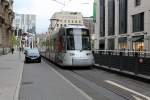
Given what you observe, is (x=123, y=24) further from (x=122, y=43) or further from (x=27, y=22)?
(x=27, y=22)

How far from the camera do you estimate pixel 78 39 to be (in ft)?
94.4

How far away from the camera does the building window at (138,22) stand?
2393 inches

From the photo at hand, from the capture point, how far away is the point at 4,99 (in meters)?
12.6

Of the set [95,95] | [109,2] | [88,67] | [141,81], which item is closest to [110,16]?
[109,2]

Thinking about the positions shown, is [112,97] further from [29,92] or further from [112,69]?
[112,69]

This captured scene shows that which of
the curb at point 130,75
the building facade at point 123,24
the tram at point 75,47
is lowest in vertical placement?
the curb at point 130,75

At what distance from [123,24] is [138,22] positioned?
21.5 ft

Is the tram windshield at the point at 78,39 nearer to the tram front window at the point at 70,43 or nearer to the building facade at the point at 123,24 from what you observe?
the tram front window at the point at 70,43

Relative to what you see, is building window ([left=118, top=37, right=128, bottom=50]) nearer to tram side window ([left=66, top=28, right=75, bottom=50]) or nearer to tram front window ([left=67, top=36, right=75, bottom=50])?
tram side window ([left=66, top=28, right=75, bottom=50])

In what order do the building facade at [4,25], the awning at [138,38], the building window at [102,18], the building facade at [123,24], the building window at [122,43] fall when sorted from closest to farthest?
1. the awning at [138,38]
2. the building facade at [123,24]
3. the building window at [122,43]
4. the building facade at [4,25]
5. the building window at [102,18]

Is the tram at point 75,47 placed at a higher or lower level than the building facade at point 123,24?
lower

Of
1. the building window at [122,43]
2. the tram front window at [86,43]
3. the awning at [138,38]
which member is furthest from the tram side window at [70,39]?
the building window at [122,43]

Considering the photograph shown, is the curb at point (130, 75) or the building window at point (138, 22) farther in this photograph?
the building window at point (138, 22)

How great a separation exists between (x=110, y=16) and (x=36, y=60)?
3809 centimetres
